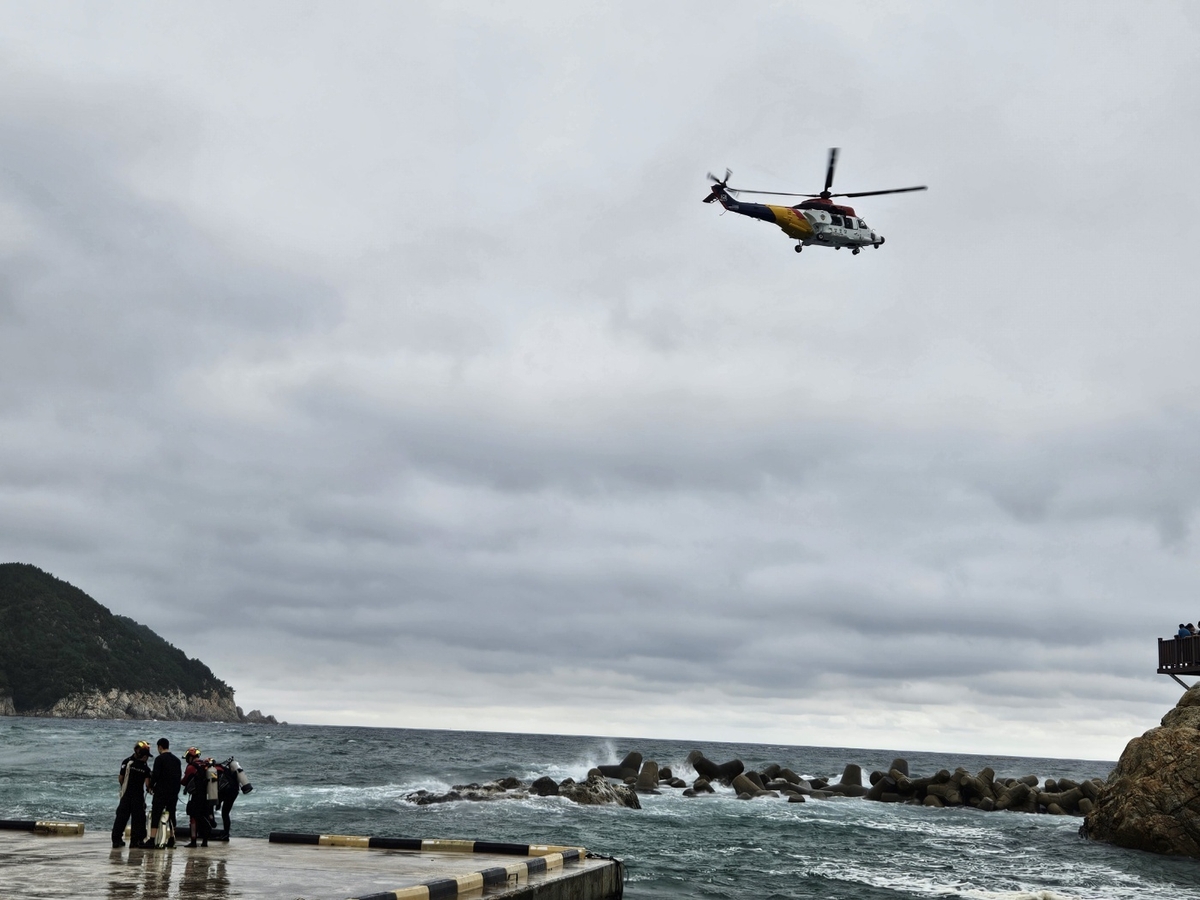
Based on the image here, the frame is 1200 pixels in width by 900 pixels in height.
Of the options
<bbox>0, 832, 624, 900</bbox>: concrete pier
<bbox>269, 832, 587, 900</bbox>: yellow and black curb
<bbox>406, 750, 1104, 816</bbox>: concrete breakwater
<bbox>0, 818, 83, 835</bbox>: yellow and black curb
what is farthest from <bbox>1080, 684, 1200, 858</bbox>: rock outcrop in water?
<bbox>0, 818, 83, 835</bbox>: yellow and black curb

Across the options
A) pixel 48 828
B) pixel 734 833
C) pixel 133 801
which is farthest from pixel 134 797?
pixel 734 833

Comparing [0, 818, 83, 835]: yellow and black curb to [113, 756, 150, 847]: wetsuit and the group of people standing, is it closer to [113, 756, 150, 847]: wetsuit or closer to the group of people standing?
the group of people standing

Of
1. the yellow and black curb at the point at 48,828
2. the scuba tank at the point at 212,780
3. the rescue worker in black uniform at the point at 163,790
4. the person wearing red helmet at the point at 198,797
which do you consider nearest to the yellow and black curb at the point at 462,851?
the person wearing red helmet at the point at 198,797

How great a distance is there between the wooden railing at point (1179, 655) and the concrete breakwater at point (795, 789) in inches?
383

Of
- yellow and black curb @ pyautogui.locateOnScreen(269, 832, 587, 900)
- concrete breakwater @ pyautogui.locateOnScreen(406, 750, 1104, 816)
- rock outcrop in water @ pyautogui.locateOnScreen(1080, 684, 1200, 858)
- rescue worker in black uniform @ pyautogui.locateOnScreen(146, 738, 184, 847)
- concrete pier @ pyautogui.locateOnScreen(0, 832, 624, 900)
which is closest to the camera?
concrete pier @ pyautogui.locateOnScreen(0, 832, 624, 900)

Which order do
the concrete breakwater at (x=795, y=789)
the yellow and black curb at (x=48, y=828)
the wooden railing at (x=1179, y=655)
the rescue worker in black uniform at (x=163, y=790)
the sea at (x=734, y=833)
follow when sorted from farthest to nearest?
the concrete breakwater at (x=795, y=789) < the wooden railing at (x=1179, y=655) < the sea at (x=734, y=833) < the yellow and black curb at (x=48, y=828) < the rescue worker in black uniform at (x=163, y=790)

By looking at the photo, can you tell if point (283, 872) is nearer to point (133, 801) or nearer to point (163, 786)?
point (163, 786)

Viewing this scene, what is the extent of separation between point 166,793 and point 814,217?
94.3 ft

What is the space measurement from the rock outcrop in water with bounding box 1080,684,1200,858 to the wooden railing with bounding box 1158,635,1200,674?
2.03 meters

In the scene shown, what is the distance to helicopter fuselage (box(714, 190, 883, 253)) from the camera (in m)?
37.3

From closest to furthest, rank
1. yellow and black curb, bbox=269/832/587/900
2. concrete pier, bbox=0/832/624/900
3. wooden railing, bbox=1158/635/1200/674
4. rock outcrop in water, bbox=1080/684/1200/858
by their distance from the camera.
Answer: concrete pier, bbox=0/832/624/900, yellow and black curb, bbox=269/832/587/900, rock outcrop in water, bbox=1080/684/1200/858, wooden railing, bbox=1158/635/1200/674

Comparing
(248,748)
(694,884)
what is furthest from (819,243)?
(248,748)

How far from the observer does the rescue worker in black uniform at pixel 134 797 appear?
17828 millimetres

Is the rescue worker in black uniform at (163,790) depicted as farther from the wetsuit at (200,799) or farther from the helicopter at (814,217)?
the helicopter at (814,217)
